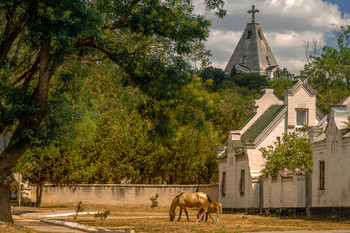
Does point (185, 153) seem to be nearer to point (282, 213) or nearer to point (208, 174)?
point (208, 174)

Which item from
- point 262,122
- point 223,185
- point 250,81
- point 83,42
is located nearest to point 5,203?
point 83,42

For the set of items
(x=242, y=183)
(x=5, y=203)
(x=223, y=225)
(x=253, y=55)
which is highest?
(x=253, y=55)

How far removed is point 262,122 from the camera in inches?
1967

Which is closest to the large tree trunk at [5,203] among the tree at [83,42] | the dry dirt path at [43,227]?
the tree at [83,42]

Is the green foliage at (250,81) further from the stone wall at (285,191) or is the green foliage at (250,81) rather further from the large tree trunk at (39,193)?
the stone wall at (285,191)

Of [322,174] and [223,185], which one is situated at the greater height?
[322,174]

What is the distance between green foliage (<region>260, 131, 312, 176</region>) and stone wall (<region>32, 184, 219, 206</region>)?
1271cm

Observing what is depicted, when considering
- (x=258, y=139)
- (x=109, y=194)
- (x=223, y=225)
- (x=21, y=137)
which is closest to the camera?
(x=21, y=137)

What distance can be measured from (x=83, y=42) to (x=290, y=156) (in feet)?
84.0

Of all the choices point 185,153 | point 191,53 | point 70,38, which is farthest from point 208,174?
point 70,38

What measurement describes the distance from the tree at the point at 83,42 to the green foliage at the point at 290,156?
21.9 metres

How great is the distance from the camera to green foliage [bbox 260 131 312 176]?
42.7 meters

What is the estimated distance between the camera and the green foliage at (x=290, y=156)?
4266cm

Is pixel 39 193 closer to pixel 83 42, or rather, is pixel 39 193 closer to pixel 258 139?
pixel 258 139
